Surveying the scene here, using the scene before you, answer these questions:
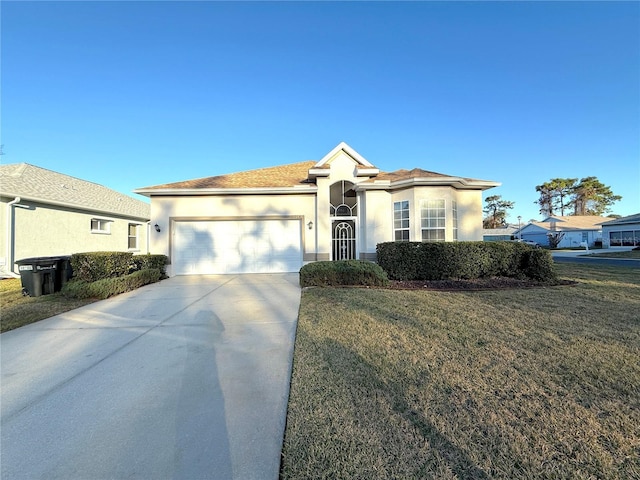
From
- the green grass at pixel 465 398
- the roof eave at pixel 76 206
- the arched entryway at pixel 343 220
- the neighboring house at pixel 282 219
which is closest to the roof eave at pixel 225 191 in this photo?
the neighboring house at pixel 282 219

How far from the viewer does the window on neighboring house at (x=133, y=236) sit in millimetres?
17469

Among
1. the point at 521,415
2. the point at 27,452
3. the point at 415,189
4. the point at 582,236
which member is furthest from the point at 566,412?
the point at 582,236

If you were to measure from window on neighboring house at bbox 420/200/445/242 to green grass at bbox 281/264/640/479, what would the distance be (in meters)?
5.85

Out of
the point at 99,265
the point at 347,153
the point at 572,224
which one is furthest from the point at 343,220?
the point at 572,224

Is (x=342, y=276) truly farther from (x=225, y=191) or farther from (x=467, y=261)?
(x=225, y=191)

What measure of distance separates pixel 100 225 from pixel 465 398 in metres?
18.2

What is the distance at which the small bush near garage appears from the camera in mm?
8844

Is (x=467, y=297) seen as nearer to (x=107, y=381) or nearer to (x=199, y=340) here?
(x=199, y=340)

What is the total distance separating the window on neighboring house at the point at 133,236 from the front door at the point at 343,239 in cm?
1306

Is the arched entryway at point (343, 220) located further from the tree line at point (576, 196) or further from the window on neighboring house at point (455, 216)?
the tree line at point (576, 196)

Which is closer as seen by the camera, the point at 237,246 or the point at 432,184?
the point at 432,184

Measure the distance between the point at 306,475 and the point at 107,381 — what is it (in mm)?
2669

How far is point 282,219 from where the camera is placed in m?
12.2

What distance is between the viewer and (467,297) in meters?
Result: 7.18
